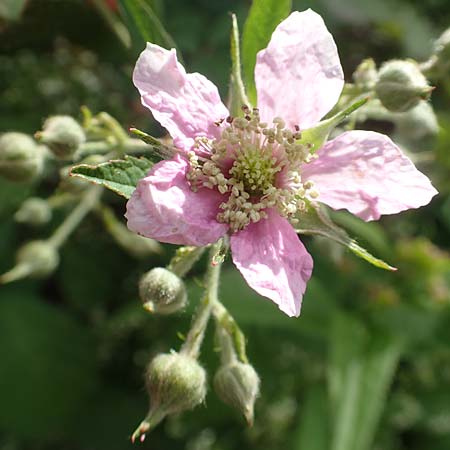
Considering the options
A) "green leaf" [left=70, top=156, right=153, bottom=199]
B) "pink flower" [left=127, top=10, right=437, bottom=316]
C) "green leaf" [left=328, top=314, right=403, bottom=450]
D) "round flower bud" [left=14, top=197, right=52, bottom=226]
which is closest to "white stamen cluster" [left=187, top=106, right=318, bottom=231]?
"pink flower" [left=127, top=10, right=437, bottom=316]

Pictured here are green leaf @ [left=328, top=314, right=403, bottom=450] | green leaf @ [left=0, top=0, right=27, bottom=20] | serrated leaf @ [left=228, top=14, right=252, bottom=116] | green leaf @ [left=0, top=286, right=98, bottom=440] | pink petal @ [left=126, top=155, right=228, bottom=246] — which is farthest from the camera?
green leaf @ [left=0, top=286, right=98, bottom=440]

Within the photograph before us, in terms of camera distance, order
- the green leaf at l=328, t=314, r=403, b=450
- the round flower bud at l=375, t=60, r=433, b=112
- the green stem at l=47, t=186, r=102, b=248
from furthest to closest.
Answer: the green leaf at l=328, t=314, r=403, b=450, the green stem at l=47, t=186, r=102, b=248, the round flower bud at l=375, t=60, r=433, b=112

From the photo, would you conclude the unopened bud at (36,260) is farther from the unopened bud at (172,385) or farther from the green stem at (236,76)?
the green stem at (236,76)

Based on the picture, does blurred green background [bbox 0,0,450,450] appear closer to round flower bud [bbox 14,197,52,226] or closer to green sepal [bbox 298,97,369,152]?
round flower bud [bbox 14,197,52,226]

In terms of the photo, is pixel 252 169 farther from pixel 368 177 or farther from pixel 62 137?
pixel 62 137

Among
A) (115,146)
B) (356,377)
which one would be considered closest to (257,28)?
(115,146)

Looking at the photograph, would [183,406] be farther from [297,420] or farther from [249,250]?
[297,420]
